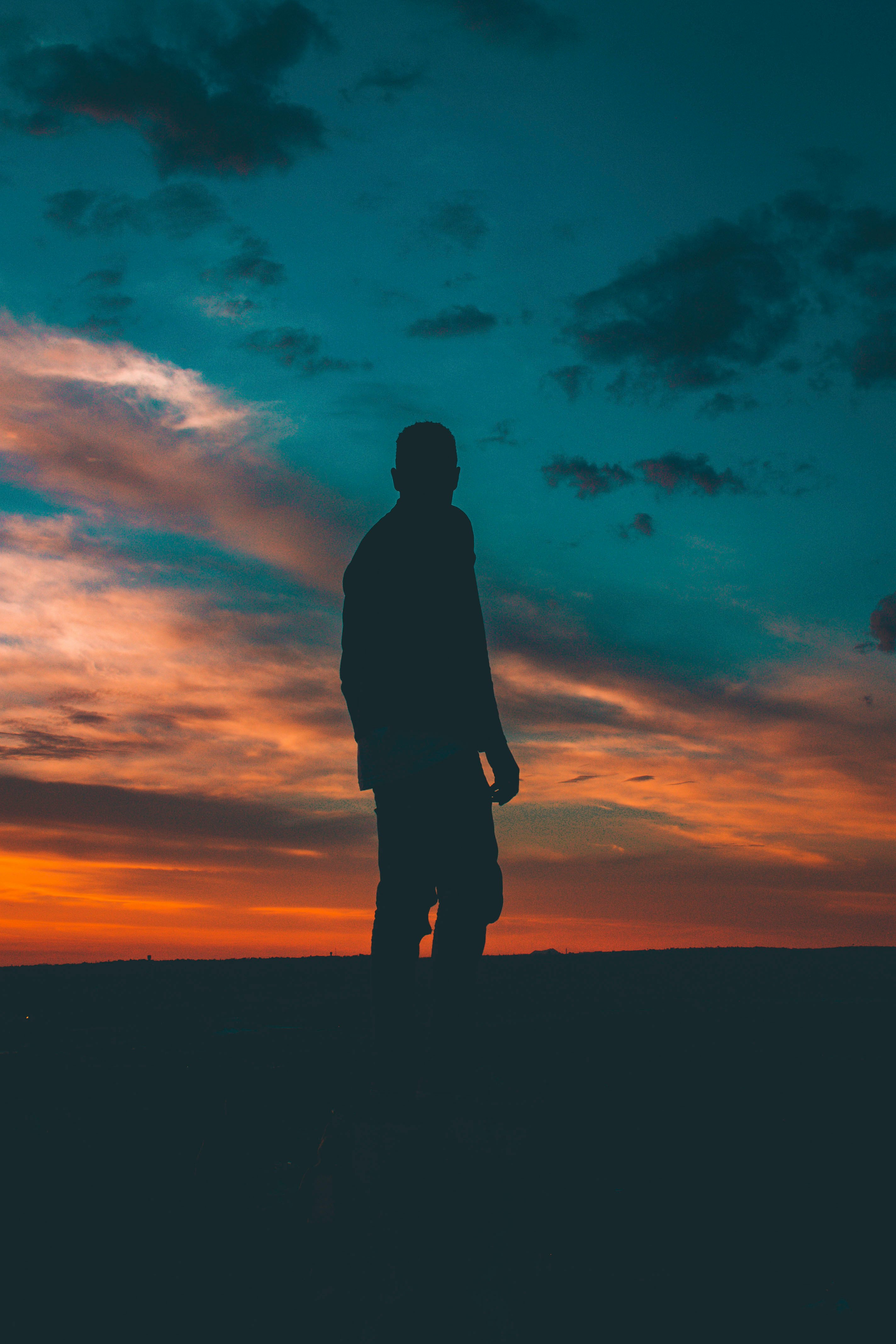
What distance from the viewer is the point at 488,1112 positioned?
2785 mm

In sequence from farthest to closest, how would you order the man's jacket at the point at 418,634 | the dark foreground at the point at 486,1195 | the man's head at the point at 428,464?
the man's head at the point at 428,464
the man's jacket at the point at 418,634
the dark foreground at the point at 486,1195

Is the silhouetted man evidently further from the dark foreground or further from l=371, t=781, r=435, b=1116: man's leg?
the dark foreground

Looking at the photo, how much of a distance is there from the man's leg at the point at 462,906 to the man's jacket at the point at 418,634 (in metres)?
0.19

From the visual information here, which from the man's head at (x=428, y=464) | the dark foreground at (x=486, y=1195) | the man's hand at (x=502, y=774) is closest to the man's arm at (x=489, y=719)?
the man's hand at (x=502, y=774)

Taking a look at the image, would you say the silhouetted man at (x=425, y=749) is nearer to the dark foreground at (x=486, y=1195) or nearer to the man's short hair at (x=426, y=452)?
the man's short hair at (x=426, y=452)

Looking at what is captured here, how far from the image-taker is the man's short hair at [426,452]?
358 centimetres

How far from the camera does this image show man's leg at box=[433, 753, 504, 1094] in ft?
10.2

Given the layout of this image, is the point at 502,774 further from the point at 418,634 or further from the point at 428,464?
the point at 428,464

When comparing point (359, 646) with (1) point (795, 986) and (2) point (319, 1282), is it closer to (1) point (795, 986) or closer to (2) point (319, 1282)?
(2) point (319, 1282)

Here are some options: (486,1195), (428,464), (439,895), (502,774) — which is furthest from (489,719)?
(486,1195)

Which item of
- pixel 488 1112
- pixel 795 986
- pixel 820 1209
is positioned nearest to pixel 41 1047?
pixel 488 1112

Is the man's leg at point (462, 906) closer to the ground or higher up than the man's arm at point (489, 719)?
closer to the ground

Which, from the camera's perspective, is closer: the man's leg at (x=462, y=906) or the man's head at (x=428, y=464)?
the man's leg at (x=462, y=906)

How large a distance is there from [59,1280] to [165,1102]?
1.44m
